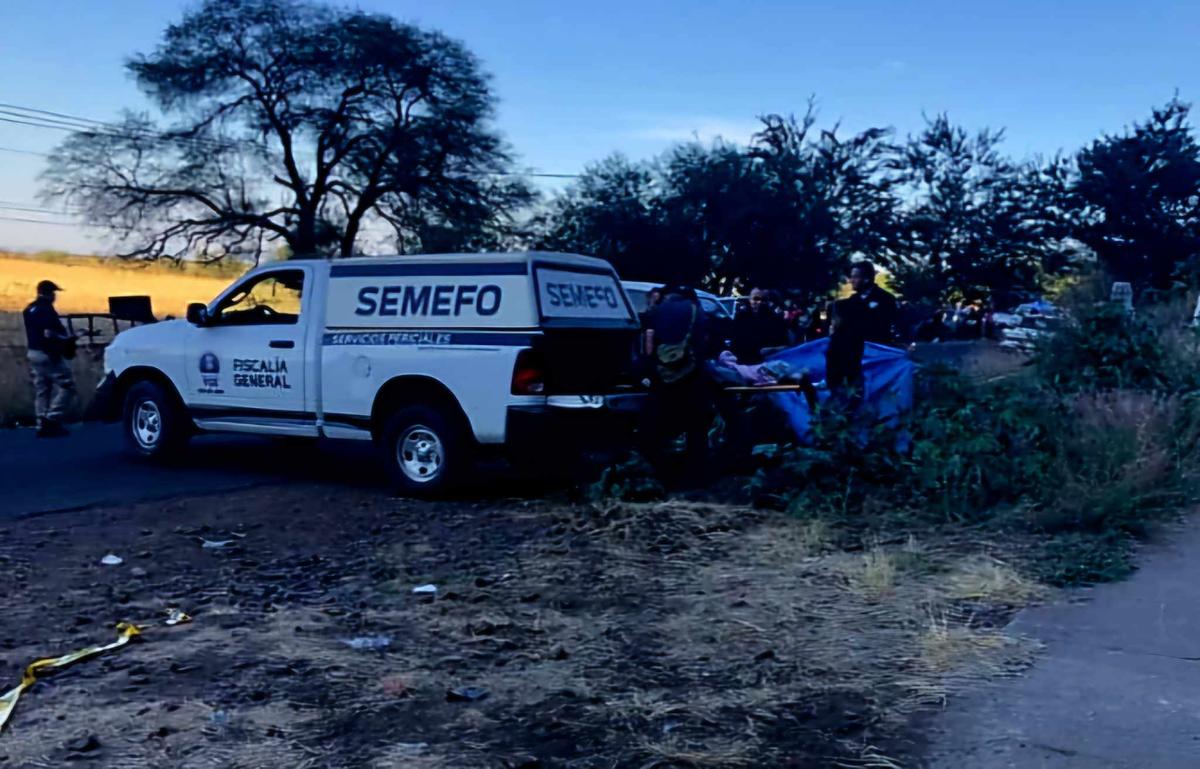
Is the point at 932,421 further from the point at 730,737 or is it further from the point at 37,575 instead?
the point at 37,575

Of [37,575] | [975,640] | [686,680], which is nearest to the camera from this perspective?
[686,680]

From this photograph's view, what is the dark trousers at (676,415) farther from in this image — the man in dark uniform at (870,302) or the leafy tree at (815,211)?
the leafy tree at (815,211)

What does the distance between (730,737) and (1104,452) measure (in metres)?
4.99

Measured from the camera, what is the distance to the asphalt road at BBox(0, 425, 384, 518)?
376 inches

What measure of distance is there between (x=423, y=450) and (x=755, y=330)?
570 centimetres

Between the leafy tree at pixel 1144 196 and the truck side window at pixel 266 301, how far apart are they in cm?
3543

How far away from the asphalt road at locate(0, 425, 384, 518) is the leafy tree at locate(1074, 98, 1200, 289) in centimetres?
3437

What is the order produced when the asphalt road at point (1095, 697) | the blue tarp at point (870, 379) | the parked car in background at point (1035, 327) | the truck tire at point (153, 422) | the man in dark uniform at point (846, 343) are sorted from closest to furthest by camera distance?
the asphalt road at point (1095, 697) < the blue tarp at point (870, 379) < the man in dark uniform at point (846, 343) < the truck tire at point (153, 422) < the parked car in background at point (1035, 327)

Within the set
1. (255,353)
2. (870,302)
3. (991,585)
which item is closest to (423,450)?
(255,353)

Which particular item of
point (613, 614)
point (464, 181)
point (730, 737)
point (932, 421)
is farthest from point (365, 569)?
point (464, 181)

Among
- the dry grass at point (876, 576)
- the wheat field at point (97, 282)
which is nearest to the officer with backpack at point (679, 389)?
the dry grass at point (876, 576)

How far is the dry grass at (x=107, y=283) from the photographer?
4816 centimetres

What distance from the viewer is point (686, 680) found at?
496 cm

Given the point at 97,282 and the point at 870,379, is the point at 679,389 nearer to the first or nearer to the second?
the point at 870,379
